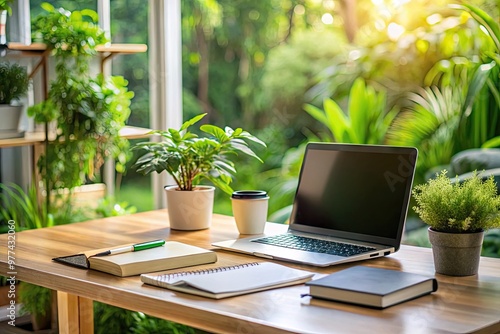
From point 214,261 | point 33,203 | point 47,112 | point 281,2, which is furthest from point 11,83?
point 281,2

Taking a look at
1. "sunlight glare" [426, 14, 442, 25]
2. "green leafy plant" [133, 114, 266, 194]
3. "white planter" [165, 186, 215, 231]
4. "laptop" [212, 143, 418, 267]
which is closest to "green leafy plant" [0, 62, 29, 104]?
"green leafy plant" [133, 114, 266, 194]

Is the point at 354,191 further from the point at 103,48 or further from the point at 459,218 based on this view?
the point at 103,48

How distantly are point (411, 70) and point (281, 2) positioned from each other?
2.58m

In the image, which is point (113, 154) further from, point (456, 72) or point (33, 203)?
point (456, 72)

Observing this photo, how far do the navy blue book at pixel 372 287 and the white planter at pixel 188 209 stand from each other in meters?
0.74

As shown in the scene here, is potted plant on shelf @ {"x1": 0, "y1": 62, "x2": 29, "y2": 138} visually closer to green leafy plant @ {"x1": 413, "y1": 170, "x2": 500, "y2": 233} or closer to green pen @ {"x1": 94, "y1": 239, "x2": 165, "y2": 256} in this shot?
green pen @ {"x1": 94, "y1": 239, "x2": 165, "y2": 256}

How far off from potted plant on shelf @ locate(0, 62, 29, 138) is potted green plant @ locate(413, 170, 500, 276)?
1.65 m

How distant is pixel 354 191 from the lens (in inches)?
77.8

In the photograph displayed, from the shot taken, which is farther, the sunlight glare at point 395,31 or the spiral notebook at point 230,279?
the sunlight glare at point 395,31

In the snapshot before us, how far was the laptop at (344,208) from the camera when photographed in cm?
184

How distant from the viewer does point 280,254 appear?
5.96 ft

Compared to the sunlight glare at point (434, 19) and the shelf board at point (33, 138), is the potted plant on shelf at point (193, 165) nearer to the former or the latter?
the shelf board at point (33, 138)

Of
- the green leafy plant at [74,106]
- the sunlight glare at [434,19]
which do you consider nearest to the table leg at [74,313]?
the green leafy plant at [74,106]

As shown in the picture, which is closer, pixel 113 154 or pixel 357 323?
pixel 357 323
